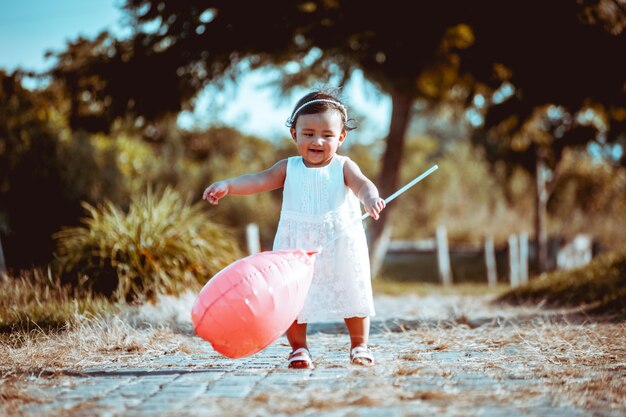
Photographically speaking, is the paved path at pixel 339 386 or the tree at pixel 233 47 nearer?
the paved path at pixel 339 386

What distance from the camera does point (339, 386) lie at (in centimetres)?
288

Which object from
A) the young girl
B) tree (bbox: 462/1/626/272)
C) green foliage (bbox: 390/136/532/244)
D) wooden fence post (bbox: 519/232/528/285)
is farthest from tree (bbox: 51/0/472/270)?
green foliage (bbox: 390/136/532/244)

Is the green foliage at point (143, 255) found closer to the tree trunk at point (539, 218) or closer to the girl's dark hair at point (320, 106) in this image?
the girl's dark hair at point (320, 106)

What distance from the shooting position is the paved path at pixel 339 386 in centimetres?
252

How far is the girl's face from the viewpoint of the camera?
367 cm

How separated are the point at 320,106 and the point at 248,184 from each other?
594mm

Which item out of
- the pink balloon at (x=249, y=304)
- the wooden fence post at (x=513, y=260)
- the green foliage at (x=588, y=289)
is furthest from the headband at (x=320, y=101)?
the wooden fence post at (x=513, y=260)

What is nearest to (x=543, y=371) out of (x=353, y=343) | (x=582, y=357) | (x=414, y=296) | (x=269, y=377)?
(x=582, y=357)

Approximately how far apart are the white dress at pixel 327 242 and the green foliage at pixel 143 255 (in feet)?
8.96

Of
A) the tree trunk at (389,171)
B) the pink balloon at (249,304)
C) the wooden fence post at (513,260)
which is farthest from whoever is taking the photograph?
the wooden fence post at (513,260)

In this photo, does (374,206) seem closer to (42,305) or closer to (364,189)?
(364,189)

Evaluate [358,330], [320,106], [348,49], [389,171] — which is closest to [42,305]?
[358,330]

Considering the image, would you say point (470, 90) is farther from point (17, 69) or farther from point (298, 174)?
point (298, 174)

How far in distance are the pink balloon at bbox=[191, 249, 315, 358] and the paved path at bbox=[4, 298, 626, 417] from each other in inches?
6.8
